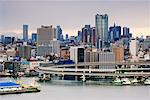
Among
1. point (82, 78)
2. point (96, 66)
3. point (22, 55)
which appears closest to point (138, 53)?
point (96, 66)

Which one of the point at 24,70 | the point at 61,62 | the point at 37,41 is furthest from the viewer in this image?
the point at 37,41

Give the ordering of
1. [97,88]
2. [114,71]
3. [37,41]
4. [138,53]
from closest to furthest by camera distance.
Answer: [97,88] < [114,71] < [138,53] < [37,41]

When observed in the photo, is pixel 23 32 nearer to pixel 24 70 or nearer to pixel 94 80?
pixel 24 70

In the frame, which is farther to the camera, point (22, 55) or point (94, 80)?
point (22, 55)

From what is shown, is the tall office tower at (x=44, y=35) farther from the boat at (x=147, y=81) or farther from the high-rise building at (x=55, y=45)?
the boat at (x=147, y=81)

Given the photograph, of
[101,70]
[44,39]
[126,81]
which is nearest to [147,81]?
→ [126,81]

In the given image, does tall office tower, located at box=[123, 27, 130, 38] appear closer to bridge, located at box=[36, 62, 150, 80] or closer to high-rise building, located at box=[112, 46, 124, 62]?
high-rise building, located at box=[112, 46, 124, 62]

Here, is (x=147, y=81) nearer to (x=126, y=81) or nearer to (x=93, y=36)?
(x=126, y=81)
